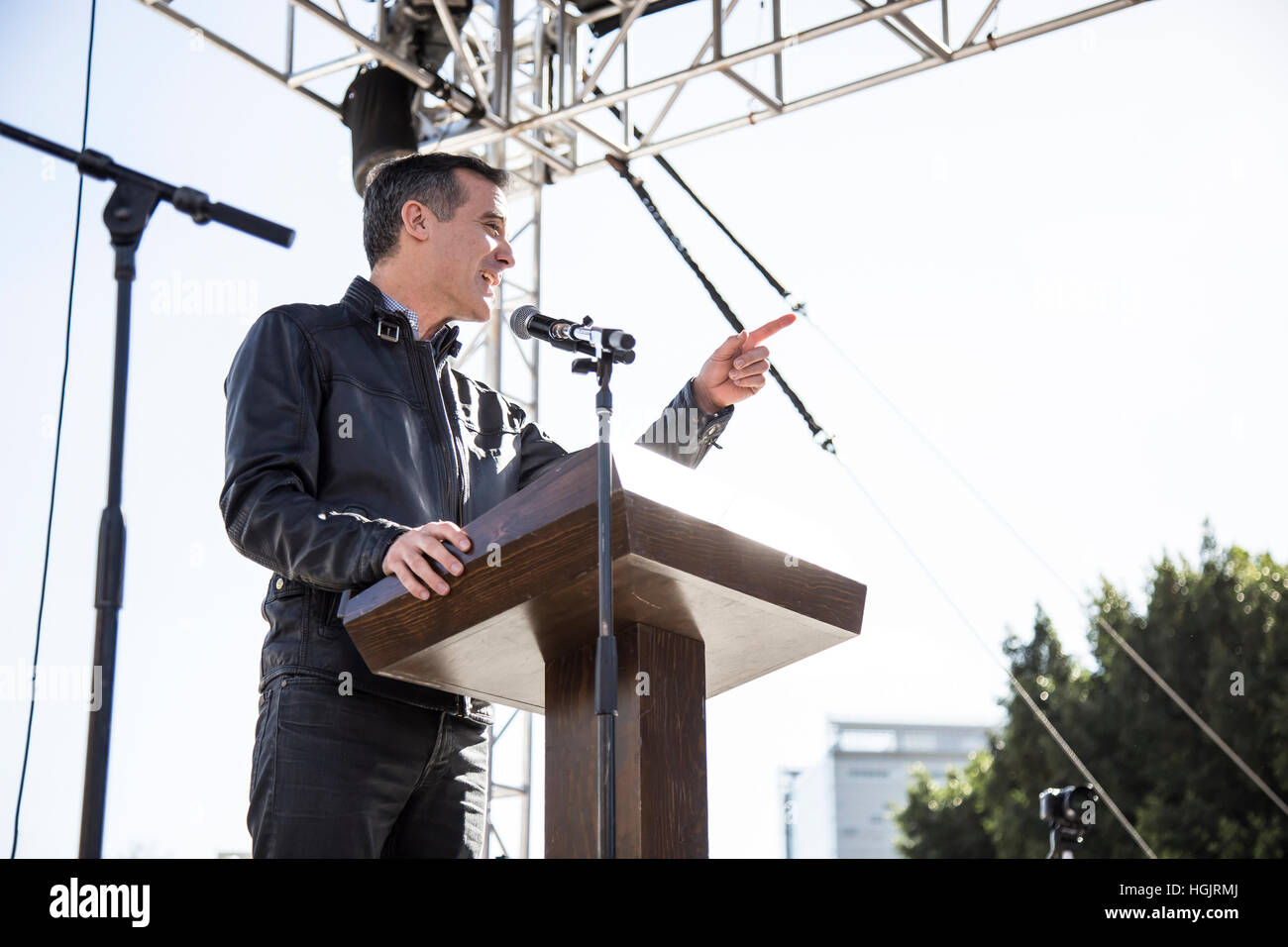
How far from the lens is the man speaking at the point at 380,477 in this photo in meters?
1.79

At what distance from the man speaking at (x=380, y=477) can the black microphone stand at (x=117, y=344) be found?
0.85 ft

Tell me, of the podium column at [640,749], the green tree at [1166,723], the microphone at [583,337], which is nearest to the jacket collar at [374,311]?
the microphone at [583,337]

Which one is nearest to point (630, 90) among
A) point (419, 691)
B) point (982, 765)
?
point (419, 691)

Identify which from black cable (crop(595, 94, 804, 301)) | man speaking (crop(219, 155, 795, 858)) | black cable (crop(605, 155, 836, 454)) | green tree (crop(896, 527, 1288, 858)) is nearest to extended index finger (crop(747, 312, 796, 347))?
man speaking (crop(219, 155, 795, 858))

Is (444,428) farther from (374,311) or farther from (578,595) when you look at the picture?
(578,595)

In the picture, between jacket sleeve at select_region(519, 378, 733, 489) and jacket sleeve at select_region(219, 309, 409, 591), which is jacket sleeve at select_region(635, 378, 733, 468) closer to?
jacket sleeve at select_region(519, 378, 733, 489)

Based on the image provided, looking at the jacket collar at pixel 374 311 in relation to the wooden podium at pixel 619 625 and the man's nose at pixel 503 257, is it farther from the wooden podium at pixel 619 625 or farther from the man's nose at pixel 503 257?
the wooden podium at pixel 619 625

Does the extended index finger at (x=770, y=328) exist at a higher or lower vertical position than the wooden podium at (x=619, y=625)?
higher

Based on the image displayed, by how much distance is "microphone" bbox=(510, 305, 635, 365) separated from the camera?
1809mm

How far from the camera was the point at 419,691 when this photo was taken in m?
1.91
